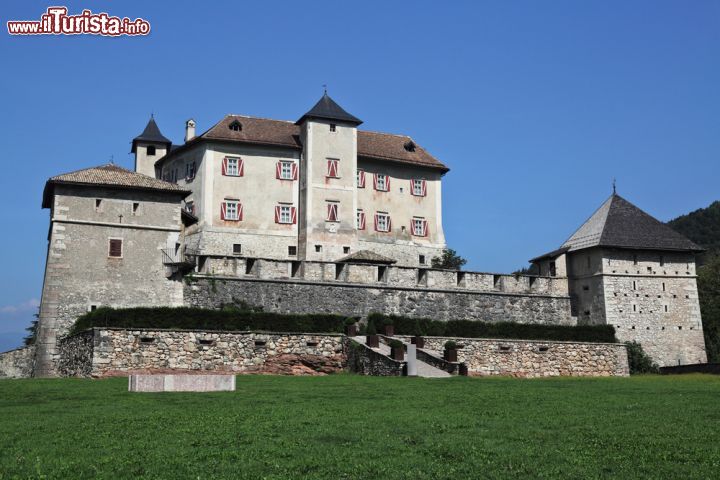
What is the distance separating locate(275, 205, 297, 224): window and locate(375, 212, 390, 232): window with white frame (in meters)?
5.93

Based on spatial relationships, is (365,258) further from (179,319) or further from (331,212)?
(179,319)

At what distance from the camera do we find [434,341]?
34.6 meters

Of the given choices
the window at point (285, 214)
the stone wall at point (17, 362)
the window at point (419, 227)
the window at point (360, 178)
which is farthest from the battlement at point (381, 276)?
the window at point (360, 178)

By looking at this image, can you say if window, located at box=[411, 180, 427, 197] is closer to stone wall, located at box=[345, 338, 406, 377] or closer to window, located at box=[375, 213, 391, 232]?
window, located at box=[375, 213, 391, 232]

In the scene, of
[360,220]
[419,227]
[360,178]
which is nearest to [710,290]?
[419,227]

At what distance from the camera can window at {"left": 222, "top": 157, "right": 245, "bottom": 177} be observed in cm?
5100

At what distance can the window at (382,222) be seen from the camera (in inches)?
2151

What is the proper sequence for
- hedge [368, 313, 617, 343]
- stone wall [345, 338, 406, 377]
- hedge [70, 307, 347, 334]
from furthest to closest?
hedge [368, 313, 617, 343] → hedge [70, 307, 347, 334] → stone wall [345, 338, 406, 377]

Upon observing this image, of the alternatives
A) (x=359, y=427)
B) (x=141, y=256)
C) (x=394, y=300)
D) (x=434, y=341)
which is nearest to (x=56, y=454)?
(x=359, y=427)

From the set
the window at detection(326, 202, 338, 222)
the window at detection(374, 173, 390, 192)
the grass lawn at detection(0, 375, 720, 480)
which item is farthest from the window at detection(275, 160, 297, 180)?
the grass lawn at detection(0, 375, 720, 480)

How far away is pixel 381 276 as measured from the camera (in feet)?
143

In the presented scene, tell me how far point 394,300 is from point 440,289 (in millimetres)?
2786

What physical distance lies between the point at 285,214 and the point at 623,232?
20589 millimetres

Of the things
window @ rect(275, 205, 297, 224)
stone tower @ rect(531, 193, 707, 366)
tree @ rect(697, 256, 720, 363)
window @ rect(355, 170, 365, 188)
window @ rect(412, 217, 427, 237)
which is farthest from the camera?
window @ rect(412, 217, 427, 237)
